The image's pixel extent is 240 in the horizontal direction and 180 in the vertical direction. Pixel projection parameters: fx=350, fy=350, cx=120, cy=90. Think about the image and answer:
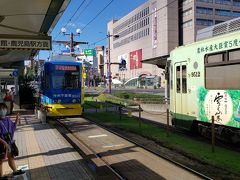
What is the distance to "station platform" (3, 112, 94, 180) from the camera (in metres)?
7.69

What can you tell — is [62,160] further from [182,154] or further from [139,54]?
[139,54]

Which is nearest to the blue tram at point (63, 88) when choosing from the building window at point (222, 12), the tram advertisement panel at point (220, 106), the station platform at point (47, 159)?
the station platform at point (47, 159)

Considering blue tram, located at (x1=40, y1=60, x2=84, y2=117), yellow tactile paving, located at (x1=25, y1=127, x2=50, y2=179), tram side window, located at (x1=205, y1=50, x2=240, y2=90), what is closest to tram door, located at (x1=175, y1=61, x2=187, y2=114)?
tram side window, located at (x1=205, y1=50, x2=240, y2=90)

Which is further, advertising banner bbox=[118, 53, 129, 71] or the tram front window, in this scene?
advertising banner bbox=[118, 53, 129, 71]

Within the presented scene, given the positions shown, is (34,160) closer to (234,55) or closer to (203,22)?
(234,55)

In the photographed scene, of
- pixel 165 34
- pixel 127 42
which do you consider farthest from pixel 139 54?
→ pixel 165 34

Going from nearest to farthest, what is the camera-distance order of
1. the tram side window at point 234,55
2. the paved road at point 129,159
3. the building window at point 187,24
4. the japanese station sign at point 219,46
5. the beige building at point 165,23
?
the paved road at point 129,159
the tram side window at point 234,55
the japanese station sign at point 219,46
the beige building at point 165,23
the building window at point 187,24

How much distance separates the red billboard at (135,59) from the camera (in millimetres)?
122981

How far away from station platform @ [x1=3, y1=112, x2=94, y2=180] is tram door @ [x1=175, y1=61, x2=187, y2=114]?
4.48m

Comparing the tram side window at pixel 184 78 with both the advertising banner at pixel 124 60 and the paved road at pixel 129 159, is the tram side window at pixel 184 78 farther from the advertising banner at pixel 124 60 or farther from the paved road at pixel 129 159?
the advertising banner at pixel 124 60

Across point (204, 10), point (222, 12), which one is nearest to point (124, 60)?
point (204, 10)

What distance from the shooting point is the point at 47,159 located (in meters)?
9.22

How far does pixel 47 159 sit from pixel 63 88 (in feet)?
33.3

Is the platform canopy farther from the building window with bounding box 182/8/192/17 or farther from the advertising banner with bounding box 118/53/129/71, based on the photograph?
the advertising banner with bounding box 118/53/129/71
